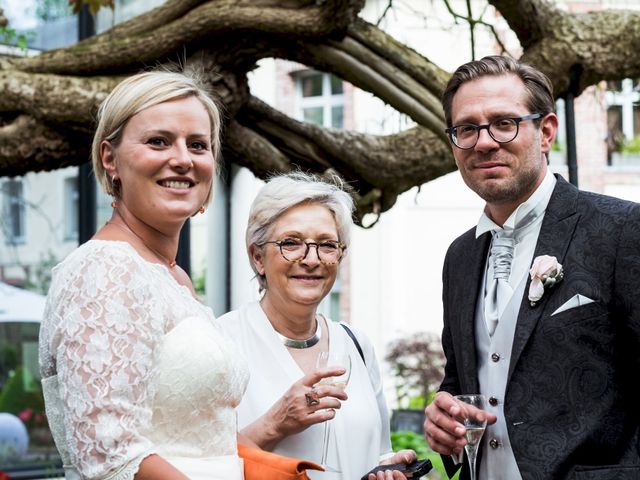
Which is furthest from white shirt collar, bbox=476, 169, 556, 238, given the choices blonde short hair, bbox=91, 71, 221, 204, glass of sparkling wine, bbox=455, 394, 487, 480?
blonde short hair, bbox=91, 71, 221, 204

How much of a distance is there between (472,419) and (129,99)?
1.30 metres

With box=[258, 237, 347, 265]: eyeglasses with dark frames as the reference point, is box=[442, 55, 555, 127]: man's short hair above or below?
above

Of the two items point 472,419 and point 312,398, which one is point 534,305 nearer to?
point 472,419

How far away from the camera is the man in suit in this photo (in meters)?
2.81

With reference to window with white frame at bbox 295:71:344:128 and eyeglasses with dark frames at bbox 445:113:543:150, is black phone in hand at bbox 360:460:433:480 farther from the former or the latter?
window with white frame at bbox 295:71:344:128

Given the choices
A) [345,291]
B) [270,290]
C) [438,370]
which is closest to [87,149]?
[270,290]

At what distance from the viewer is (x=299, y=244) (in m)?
3.65

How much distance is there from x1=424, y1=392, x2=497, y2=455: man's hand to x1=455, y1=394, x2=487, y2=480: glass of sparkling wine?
1cm

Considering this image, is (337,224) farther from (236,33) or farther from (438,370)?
(438,370)

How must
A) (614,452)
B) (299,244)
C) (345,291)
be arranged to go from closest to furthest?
(614,452) < (299,244) < (345,291)

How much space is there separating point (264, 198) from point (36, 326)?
4.65 meters

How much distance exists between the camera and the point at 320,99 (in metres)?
19.4

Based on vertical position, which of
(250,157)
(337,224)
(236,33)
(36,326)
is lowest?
(36,326)

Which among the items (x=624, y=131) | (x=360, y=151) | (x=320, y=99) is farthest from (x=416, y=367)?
(x=360, y=151)
